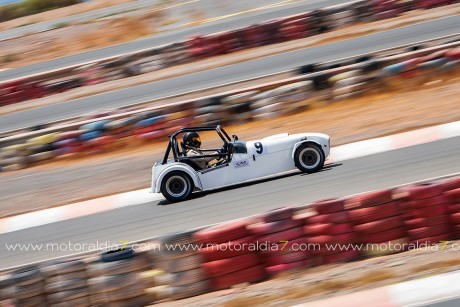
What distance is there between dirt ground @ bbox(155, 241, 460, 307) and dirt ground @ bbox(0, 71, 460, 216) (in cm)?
539

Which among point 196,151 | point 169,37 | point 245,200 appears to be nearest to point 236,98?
point 196,151

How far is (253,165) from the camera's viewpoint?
11.1 m

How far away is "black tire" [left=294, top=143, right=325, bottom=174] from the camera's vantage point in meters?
11.0

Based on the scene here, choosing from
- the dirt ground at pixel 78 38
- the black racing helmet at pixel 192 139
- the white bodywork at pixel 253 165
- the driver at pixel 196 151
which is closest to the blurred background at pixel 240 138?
the dirt ground at pixel 78 38

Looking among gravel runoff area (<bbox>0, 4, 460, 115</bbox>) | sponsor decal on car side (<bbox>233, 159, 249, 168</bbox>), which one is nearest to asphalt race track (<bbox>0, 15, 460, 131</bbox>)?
gravel runoff area (<bbox>0, 4, 460, 115</bbox>)

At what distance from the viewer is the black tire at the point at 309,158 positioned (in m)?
11.0

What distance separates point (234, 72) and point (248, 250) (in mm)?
11800

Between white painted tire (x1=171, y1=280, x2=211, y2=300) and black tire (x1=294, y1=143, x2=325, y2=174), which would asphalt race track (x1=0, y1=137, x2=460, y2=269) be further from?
white painted tire (x1=171, y1=280, x2=211, y2=300)

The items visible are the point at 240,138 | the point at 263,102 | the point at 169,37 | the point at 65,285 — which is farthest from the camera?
the point at 169,37

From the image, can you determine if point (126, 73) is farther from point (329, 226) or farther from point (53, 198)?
point (329, 226)

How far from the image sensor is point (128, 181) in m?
13.3

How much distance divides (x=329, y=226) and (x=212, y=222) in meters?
2.39

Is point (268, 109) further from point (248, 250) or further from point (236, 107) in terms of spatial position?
point (248, 250)

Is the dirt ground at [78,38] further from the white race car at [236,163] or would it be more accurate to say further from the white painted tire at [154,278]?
the white painted tire at [154,278]
